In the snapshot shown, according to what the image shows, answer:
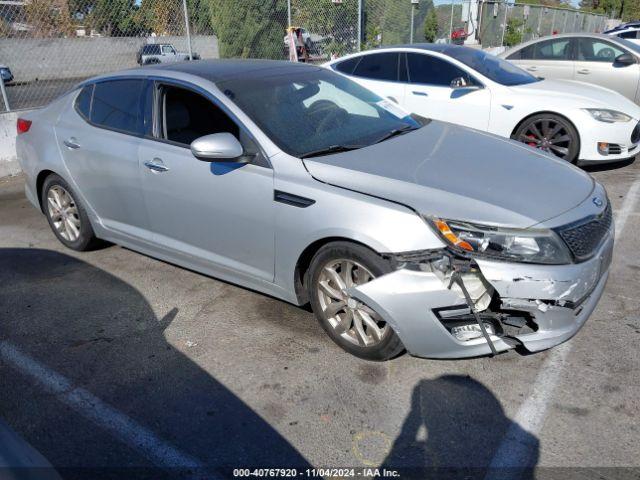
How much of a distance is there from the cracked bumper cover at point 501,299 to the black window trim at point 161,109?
109cm

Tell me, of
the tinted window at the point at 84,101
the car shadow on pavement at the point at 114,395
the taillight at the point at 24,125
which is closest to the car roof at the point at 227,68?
the tinted window at the point at 84,101

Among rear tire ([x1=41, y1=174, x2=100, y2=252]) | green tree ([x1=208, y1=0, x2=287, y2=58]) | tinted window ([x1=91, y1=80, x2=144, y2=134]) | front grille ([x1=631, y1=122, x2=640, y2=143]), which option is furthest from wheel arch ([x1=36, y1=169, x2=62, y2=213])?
green tree ([x1=208, y1=0, x2=287, y2=58])

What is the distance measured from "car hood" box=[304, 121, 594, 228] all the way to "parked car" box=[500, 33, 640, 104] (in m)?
6.94

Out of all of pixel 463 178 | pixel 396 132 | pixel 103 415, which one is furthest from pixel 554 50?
pixel 103 415

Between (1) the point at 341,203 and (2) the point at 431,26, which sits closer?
(1) the point at 341,203

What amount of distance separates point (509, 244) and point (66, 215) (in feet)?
12.8

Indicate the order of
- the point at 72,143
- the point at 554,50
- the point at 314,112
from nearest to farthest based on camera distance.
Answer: the point at 314,112
the point at 72,143
the point at 554,50

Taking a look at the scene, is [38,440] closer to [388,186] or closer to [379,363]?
[379,363]

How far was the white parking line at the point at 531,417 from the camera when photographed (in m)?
2.54

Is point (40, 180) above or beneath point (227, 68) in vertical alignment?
beneath

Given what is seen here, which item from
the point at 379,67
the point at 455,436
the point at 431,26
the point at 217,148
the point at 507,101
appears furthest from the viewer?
the point at 431,26

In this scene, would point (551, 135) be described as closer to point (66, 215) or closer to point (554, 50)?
point (554, 50)

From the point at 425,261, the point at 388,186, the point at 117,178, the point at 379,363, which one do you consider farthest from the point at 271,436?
the point at 117,178

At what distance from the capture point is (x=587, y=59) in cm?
973
